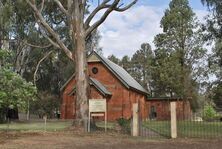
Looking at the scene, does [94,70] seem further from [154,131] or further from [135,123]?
[135,123]

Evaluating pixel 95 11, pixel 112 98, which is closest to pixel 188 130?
pixel 95 11

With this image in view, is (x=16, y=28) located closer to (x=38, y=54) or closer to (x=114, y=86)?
(x=38, y=54)

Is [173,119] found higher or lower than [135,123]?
higher

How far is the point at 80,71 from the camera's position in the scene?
24250mm

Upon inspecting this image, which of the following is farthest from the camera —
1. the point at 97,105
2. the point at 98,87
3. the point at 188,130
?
the point at 98,87

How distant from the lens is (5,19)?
38781 mm

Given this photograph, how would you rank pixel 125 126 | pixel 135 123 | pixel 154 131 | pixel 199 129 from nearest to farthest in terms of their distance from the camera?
pixel 135 123 → pixel 154 131 → pixel 199 129 → pixel 125 126

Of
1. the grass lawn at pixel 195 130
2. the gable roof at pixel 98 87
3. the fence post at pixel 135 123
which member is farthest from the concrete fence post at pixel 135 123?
the gable roof at pixel 98 87

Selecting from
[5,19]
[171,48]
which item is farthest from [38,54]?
[171,48]

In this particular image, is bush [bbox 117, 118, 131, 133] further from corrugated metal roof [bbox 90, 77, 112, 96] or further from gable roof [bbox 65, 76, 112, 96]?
corrugated metal roof [bbox 90, 77, 112, 96]

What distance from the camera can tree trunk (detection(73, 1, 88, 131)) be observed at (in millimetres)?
23683

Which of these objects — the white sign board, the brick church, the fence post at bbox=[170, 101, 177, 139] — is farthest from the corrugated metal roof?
the fence post at bbox=[170, 101, 177, 139]

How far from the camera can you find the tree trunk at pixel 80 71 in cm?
2368

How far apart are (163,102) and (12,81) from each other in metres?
40.4
